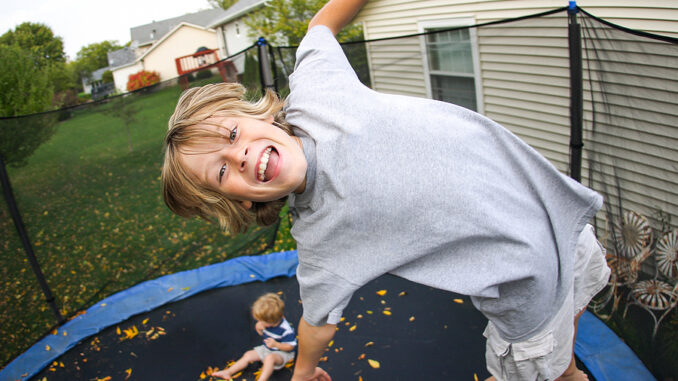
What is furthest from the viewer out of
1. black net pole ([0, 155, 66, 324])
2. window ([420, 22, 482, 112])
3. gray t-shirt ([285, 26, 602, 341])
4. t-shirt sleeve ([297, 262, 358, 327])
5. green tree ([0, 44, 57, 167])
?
green tree ([0, 44, 57, 167])

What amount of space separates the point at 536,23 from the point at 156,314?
263cm

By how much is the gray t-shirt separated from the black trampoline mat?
114 centimetres

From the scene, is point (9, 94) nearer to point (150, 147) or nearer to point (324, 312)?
point (150, 147)

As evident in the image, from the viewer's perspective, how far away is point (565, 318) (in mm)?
1244

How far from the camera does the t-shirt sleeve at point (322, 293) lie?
110cm

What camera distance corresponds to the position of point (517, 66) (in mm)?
3107

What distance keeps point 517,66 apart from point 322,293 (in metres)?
2.52

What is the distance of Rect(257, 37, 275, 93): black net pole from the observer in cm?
313

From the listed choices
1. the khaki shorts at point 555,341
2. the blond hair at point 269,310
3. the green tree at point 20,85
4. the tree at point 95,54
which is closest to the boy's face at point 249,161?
the khaki shorts at point 555,341

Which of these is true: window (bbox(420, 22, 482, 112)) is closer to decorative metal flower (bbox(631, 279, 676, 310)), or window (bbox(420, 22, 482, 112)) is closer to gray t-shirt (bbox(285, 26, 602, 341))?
decorative metal flower (bbox(631, 279, 676, 310))

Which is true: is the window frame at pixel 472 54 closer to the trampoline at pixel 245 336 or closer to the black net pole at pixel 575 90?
the black net pole at pixel 575 90

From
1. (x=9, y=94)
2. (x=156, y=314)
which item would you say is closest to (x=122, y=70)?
(x=9, y=94)

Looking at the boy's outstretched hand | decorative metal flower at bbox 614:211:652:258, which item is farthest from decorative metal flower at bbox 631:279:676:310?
the boy's outstretched hand

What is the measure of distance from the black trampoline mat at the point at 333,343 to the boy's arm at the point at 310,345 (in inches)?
33.0
